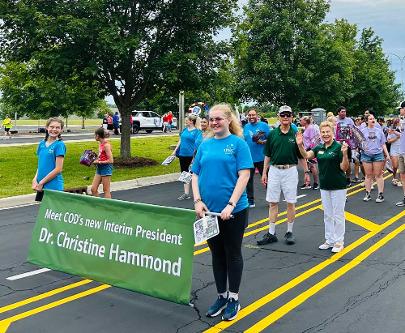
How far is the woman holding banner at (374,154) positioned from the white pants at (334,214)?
13.8 ft

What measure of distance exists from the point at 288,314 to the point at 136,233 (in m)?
1.73

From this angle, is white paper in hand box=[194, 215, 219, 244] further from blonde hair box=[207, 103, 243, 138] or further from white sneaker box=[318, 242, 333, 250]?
white sneaker box=[318, 242, 333, 250]

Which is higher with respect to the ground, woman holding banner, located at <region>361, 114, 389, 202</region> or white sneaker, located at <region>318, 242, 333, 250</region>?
woman holding banner, located at <region>361, 114, 389, 202</region>

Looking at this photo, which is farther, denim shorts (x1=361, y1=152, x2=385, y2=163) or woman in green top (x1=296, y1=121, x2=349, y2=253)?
denim shorts (x1=361, y1=152, x2=385, y2=163)

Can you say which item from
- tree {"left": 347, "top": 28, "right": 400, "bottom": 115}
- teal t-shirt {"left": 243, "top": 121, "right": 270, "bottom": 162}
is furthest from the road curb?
tree {"left": 347, "top": 28, "right": 400, "bottom": 115}

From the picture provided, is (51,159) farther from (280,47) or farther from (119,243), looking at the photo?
(280,47)

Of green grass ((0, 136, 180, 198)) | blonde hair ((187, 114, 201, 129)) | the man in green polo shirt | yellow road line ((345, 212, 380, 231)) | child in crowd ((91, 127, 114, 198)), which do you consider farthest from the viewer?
green grass ((0, 136, 180, 198))

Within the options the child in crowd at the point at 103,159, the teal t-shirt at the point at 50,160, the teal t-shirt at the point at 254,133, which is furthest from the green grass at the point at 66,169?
the teal t-shirt at the point at 50,160

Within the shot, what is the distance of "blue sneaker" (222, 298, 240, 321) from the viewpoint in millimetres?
4730

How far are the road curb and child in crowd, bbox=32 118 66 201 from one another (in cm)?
480

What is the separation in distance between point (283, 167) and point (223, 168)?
292cm

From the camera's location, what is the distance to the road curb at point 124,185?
11.1 m

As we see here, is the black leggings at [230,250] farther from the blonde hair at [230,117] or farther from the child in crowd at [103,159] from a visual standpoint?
the child in crowd at [103,159]

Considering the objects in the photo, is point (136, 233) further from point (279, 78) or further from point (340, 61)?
point (340, 61)
